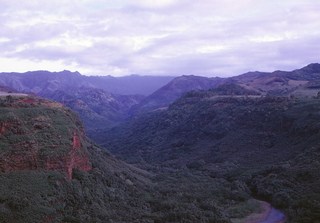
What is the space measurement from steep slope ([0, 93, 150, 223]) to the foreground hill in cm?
1547

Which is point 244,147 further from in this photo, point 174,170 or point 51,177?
point 51,177

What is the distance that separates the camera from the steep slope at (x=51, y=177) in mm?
34875

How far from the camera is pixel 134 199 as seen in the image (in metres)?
47.7

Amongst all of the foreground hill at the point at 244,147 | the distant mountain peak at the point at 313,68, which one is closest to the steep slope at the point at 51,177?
the foreground hill at the point at 244,147

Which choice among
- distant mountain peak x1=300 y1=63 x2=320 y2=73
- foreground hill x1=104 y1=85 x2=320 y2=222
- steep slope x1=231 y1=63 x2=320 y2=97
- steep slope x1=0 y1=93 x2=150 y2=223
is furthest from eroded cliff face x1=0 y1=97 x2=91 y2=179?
distant mountain peak x1=300 y1=63 x2=320 y2=73

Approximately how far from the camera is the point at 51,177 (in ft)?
127

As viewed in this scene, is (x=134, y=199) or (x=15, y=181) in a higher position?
(x=15, y=181)

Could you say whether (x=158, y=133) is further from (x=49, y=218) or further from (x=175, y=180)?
(x=49, y=218)

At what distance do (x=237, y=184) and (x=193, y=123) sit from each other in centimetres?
4787

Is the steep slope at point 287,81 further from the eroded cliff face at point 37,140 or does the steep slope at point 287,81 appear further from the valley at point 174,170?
the eroded cliff face at point 37,140

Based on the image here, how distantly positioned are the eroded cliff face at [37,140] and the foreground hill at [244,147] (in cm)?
1958

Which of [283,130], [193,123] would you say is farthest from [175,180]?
[193,123]

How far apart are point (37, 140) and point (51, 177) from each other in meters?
4.25

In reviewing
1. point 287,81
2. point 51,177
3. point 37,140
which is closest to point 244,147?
point 37,140
